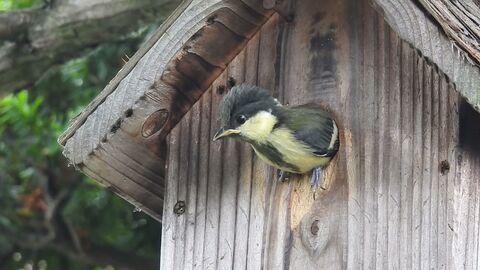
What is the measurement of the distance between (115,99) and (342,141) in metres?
0.54

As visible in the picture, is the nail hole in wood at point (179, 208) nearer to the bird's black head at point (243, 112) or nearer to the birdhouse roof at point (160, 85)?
the birdhouse roof at point (160, 85)

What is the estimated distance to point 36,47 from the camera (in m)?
3.55

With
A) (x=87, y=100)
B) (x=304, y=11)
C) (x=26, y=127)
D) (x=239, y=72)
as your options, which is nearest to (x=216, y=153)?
(x=239, y=72)

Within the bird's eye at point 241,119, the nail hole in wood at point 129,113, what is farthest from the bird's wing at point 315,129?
the nail hole in wood at point 129,113

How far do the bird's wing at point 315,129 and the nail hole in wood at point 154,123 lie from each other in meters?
0.35

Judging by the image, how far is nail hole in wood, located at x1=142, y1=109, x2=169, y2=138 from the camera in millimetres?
2686

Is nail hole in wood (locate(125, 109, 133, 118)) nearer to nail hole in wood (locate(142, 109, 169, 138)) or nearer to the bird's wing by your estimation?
nail hole in wood (locate(142, 109, 169, 138))

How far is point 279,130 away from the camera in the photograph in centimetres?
251

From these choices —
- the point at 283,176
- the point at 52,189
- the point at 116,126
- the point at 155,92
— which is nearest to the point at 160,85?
the point at 155,92

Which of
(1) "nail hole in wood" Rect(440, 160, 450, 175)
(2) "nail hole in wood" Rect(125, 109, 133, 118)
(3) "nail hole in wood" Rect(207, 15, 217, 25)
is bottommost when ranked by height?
(1) "nail hole in wood" Rect(440, 160, 450, 175)

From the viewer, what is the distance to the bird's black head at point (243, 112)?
96.9 inches

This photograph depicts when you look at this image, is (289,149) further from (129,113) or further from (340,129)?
(129,113)

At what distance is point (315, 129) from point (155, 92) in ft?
1.30

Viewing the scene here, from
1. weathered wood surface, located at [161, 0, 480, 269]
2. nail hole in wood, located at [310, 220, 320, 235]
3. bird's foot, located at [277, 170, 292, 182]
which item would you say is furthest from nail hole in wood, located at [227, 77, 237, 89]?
nail hole in wood, located at [310, 220, 320, 235]
